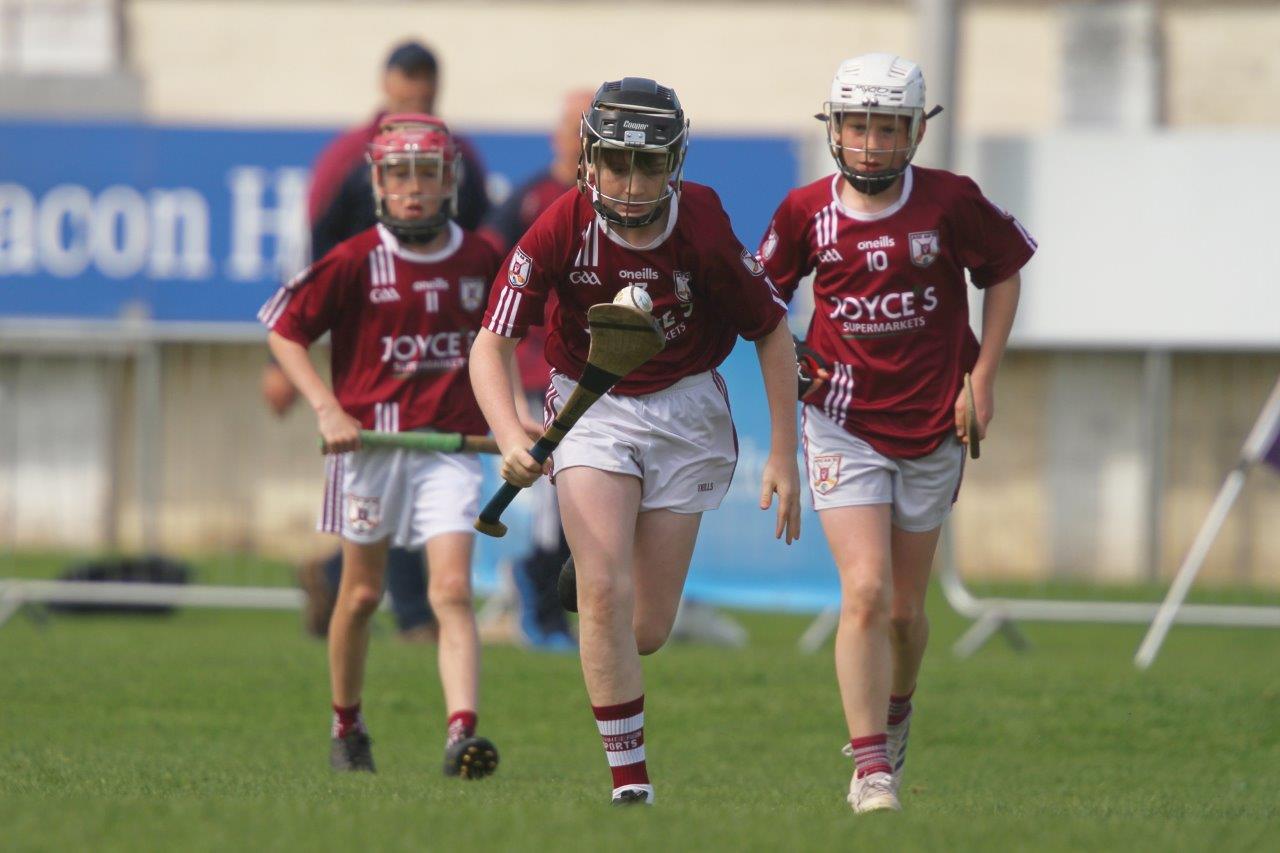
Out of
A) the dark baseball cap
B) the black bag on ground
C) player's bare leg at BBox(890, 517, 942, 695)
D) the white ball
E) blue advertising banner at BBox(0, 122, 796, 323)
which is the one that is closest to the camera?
→ the white ball

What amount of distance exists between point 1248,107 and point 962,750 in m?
14.2

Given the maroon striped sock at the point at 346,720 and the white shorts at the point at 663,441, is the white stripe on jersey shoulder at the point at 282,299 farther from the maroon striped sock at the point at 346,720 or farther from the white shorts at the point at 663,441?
the white shorts at the point at 663,441

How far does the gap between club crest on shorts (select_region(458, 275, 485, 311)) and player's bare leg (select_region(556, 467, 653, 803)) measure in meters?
1.67

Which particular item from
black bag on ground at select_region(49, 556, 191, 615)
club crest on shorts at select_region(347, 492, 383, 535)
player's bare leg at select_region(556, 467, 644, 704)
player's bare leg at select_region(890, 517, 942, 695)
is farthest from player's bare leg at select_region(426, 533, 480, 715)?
black bag on ground at select_region(49, 556, 191, 615)

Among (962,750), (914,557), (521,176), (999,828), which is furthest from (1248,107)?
(999,828)

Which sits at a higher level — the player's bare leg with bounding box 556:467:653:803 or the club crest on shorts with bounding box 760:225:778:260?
the club crest on shorts with bounding box 760:225:778:260

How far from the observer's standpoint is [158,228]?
15789 mm

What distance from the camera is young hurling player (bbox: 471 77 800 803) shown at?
5.52 meters

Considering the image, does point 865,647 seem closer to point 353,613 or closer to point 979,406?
point 979,406

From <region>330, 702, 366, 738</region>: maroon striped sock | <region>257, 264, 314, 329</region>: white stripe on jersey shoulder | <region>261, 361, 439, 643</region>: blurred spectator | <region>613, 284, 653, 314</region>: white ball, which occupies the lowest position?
<region>261, 361, 439, 643</region>: blurred spectator

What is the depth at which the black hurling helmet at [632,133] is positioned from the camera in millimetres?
5461

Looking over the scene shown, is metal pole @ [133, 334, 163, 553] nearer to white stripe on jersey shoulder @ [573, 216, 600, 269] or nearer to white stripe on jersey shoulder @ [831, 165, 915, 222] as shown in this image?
white stripe on jersey shoulder @ [831, 165, 915, 222]

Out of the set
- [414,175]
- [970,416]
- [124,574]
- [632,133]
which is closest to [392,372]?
[414,175]

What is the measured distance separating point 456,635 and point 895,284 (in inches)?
78.6
